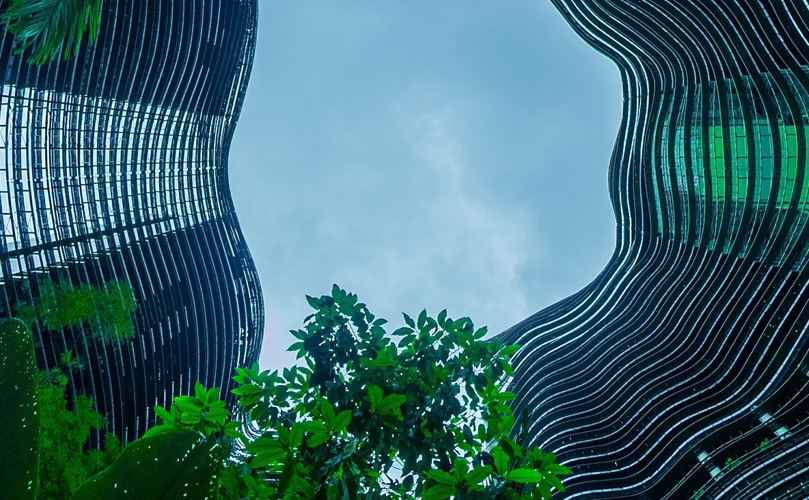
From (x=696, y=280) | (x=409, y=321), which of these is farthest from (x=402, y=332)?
(x=696, y=280)

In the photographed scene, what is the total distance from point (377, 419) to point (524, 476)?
5.53ft

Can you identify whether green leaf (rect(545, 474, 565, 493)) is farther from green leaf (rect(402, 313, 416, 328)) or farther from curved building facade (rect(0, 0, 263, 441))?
curved building facade (rect(0, 0, 263, 441))

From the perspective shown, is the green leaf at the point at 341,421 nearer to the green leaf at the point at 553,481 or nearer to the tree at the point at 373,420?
the tree at the point at 373,420

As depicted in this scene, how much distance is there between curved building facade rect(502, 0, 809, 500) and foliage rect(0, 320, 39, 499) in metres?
47.7

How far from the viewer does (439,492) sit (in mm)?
4383

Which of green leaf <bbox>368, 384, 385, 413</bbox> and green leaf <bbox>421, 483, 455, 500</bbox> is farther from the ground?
green leaf <bbox>368, 384, 385, 413</bbox>

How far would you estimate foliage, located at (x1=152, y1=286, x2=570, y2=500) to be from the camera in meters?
4.63

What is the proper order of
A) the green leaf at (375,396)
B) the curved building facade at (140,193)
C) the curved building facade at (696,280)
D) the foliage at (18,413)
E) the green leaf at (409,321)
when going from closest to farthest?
the foliage at (18,413), the green leaf at (375,396), the green leaf at (409,321), the curved building facade at (140,193), the curved building facade at (696,280)

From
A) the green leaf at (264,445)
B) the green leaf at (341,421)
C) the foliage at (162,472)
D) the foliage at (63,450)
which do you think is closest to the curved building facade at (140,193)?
the foliage at (63,450)

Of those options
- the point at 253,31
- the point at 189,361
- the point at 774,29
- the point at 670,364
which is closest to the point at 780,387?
the point at 670,364

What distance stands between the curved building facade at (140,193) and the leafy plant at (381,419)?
2672cm

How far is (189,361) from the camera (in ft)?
171

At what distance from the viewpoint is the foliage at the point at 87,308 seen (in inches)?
1126

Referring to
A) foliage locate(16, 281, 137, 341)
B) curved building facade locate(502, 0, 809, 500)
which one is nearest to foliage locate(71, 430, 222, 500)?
foliage locate(16, 281, 137, 341)
